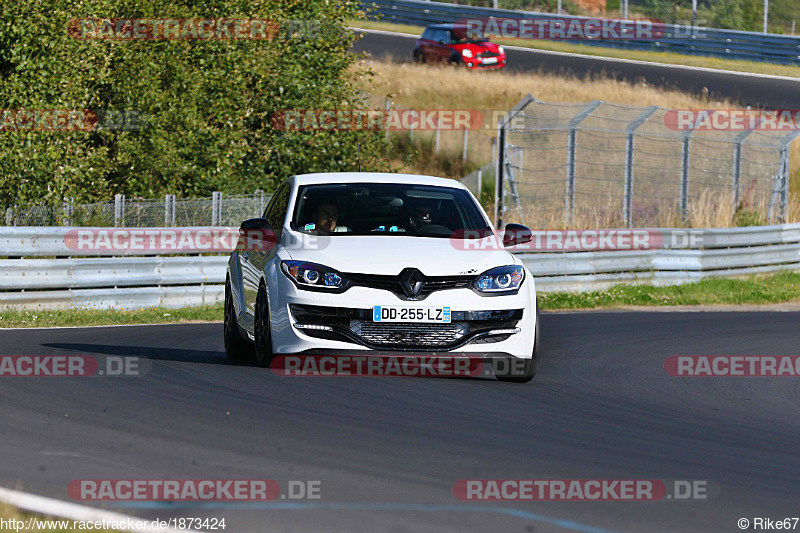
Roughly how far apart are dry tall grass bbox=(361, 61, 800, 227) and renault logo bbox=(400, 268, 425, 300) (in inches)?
1034

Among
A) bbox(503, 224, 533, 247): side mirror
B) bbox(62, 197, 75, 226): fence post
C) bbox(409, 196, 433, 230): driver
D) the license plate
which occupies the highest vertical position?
bbox(409, 196, 433, 230): driver

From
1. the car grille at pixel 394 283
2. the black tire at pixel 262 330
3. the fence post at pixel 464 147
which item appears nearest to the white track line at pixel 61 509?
the car grille at pixel 394 283

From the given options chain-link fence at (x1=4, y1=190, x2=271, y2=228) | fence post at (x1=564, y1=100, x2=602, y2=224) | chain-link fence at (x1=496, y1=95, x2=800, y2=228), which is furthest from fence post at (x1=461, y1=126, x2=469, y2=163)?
chain-link fence at (x1=4, y1=190, x2=271, y2=228)

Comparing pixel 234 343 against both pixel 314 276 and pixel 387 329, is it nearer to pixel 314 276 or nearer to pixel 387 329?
pixel 314 276

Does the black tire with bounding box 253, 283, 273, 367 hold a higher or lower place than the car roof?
lower

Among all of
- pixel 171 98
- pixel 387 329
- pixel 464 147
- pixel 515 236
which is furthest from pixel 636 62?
pixel 387 329

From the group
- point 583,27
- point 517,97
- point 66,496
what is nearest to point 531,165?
point 517,97

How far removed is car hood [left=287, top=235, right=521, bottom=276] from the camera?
9391 mm

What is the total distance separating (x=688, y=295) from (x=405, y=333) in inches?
486

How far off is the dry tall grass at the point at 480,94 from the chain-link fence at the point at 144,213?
14823mm

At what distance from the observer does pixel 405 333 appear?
938cm

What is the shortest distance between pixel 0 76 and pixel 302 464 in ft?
54.5

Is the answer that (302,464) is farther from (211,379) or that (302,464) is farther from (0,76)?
(0,76)

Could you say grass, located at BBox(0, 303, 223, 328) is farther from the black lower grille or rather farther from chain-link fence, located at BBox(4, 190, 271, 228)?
the black lower grille
